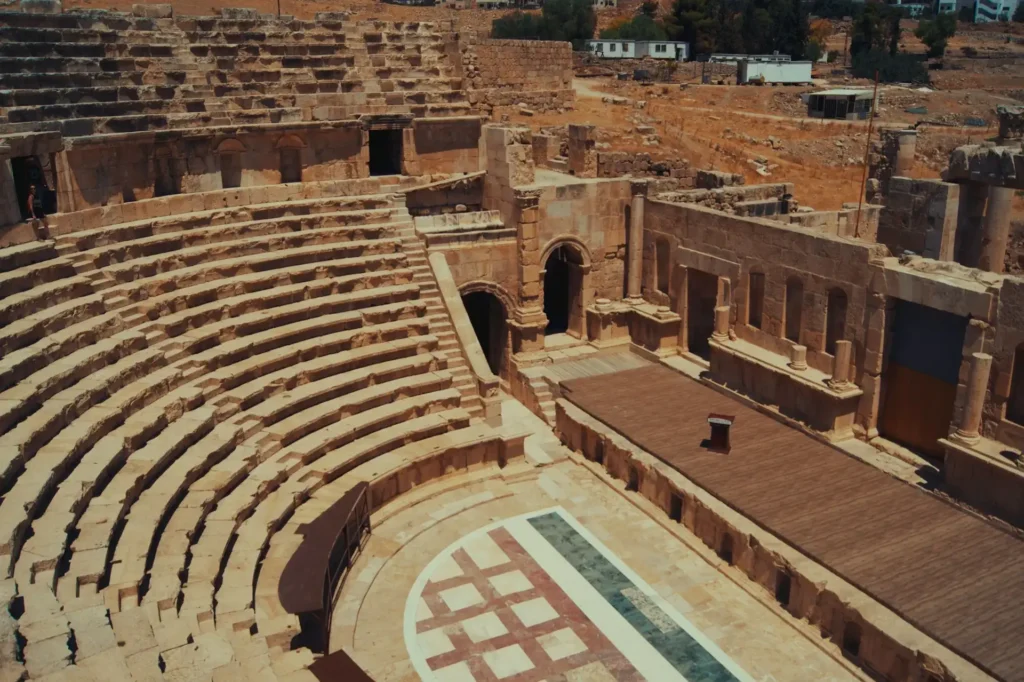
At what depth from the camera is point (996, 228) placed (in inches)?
640

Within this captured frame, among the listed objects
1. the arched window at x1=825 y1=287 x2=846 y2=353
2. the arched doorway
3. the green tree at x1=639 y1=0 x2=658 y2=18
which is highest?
the green tree at x1=639 y1=0 x2=658 y2=18

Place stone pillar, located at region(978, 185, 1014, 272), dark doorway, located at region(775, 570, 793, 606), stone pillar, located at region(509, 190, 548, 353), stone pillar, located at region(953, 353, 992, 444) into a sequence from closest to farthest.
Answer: dark doorway, located at region(775, 570, 793, 606), stone pillar, located at region(953, 353, 992, 444), stone pillar, located at region(978, 185, 1014, 272), stone pillar, located at region(509, 190, 548, 353)

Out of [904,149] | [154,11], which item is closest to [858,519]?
[904,149]

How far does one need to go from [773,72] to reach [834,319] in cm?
4576

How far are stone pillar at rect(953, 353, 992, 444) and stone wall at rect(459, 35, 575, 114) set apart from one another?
2401 centimetres

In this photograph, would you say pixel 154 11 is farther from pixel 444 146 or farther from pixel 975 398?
pixel 975 398

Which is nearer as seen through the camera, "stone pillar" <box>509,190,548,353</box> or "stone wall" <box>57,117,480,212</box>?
"stone wall" <box>57,117,480,212</box>

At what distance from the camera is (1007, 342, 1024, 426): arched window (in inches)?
504

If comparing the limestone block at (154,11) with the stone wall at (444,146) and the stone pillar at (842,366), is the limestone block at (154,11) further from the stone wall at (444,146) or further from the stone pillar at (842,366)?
the stone pillar at (842,366)

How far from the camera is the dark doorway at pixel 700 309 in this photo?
771 inches

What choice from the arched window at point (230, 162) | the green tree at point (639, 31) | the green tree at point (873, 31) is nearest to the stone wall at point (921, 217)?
the arched window at point (230, 162)

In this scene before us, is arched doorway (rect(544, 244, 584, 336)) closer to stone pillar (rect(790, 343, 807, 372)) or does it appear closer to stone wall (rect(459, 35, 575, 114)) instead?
stone pillar (rect(790, 343, 807, 372))

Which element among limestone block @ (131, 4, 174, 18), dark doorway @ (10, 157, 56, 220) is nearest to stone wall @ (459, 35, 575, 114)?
limestone block @ (131, 4, 174, 18)

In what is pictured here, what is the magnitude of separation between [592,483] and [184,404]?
23.6 feet
